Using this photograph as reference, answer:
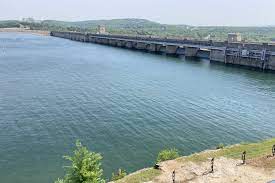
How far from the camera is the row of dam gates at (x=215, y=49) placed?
85.4 meters

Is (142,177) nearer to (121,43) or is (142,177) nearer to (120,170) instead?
(120,170)

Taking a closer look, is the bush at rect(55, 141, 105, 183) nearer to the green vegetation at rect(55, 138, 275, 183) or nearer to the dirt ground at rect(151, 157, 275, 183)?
the green vegetation at rect(55, 138, 275, 183)

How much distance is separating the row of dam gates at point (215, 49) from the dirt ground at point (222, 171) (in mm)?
64017

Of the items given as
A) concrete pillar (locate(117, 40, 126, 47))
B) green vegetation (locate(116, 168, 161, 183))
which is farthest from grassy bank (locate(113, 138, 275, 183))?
concrete pillar (locate(117, 40, 126, 47))

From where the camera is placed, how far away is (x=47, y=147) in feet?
106

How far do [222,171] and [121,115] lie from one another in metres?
21.4

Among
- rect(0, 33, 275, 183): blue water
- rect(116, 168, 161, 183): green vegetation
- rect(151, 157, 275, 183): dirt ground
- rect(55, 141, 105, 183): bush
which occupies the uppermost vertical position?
rect(55, 141, 105, 183): bush

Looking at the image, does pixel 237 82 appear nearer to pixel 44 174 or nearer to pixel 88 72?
pixel 88 72

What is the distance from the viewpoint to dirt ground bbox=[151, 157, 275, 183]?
2183 cm

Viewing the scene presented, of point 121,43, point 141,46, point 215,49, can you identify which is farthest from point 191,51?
point 121,43

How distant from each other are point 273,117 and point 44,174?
2869cm

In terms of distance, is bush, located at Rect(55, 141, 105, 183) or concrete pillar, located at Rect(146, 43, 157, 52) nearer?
bush, located at Rect(55, 141, 105, 183)

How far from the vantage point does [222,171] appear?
23047mm

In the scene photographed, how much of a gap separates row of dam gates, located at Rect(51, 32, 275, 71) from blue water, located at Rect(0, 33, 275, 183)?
9.48 metres
